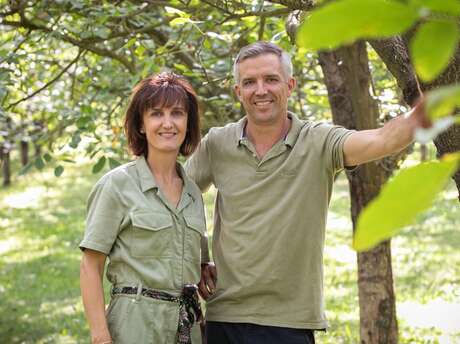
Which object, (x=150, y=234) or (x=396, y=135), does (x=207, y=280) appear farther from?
(x=396, y=135)

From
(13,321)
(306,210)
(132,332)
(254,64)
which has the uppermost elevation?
(254,64)

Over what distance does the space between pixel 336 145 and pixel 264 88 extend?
373mm

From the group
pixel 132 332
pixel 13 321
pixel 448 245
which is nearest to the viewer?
pixel 132 332

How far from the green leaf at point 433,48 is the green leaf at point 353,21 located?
0.02m

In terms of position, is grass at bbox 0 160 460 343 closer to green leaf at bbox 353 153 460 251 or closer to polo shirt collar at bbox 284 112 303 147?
polo shirt collar at bbox 284 112 303 147

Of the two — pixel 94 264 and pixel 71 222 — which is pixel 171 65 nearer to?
pixel 94 264

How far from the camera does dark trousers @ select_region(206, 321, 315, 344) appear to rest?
115 inches

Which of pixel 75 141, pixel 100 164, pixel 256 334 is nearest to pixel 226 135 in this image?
pixel 256 334

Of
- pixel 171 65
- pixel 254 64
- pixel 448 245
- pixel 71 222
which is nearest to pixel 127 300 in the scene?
pixel 254 64

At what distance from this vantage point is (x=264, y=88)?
2.92 meters

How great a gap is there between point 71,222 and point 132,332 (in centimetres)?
1321

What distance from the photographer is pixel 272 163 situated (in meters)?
2.92

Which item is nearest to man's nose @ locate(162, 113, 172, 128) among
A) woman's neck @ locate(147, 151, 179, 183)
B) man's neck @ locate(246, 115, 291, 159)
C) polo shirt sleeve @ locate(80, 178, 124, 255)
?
woman's neck @ locate(147, 151, 179, 183)

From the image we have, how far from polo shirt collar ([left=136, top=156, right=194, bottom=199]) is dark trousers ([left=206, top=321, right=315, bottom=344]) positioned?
1.82 feet
